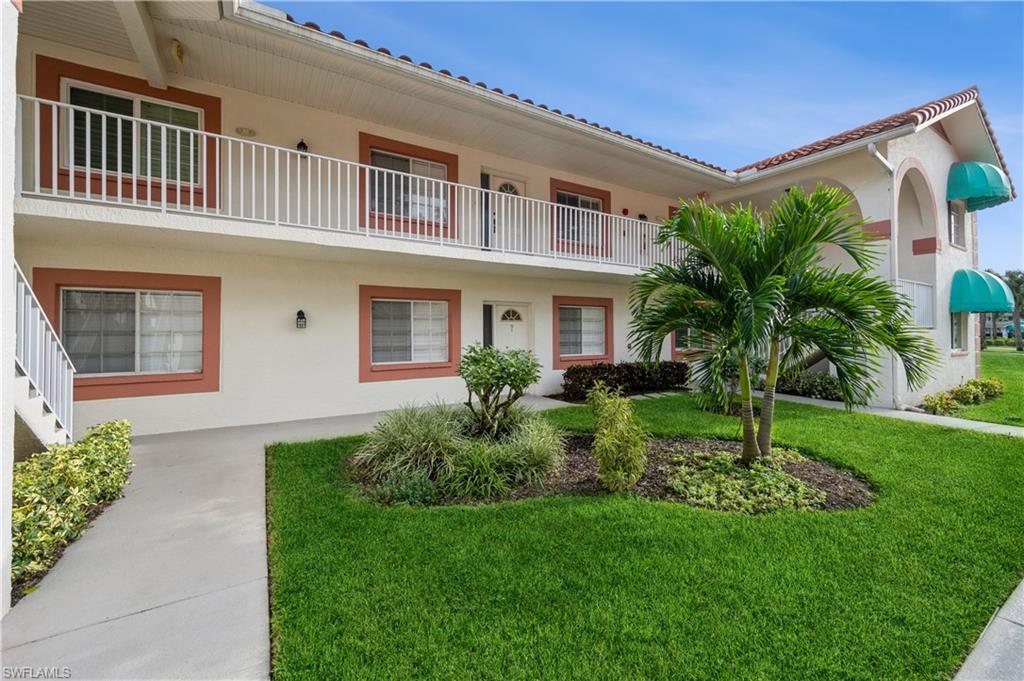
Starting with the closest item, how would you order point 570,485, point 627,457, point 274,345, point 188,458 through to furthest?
point 627,457, point 570,485, point 188,458, point 274,345

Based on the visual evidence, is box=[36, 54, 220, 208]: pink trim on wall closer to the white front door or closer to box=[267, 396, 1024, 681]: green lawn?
box=[267, 396, 1024, 681]: green lawn

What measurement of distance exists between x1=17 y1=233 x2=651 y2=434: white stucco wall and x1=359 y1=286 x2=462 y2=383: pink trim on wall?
5.6 inches

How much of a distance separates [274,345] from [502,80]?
729cm

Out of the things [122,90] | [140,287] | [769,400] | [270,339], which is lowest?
[769,400]

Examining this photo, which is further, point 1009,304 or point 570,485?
point 1009,304

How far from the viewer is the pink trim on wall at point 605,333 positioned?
12375 millimetres

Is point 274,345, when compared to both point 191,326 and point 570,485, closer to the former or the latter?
point 191,326

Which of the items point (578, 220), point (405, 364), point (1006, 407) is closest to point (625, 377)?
point (578, 220)

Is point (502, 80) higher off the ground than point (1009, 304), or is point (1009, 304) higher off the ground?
point (502, 80)

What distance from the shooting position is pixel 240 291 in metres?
8.31

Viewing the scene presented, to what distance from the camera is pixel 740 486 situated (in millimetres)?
4988

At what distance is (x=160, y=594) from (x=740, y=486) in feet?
18.3

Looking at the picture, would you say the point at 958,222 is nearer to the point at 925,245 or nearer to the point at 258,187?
the point at 925,245

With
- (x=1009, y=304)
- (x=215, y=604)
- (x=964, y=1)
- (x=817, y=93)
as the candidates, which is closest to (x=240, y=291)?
(x=215, y=604)
